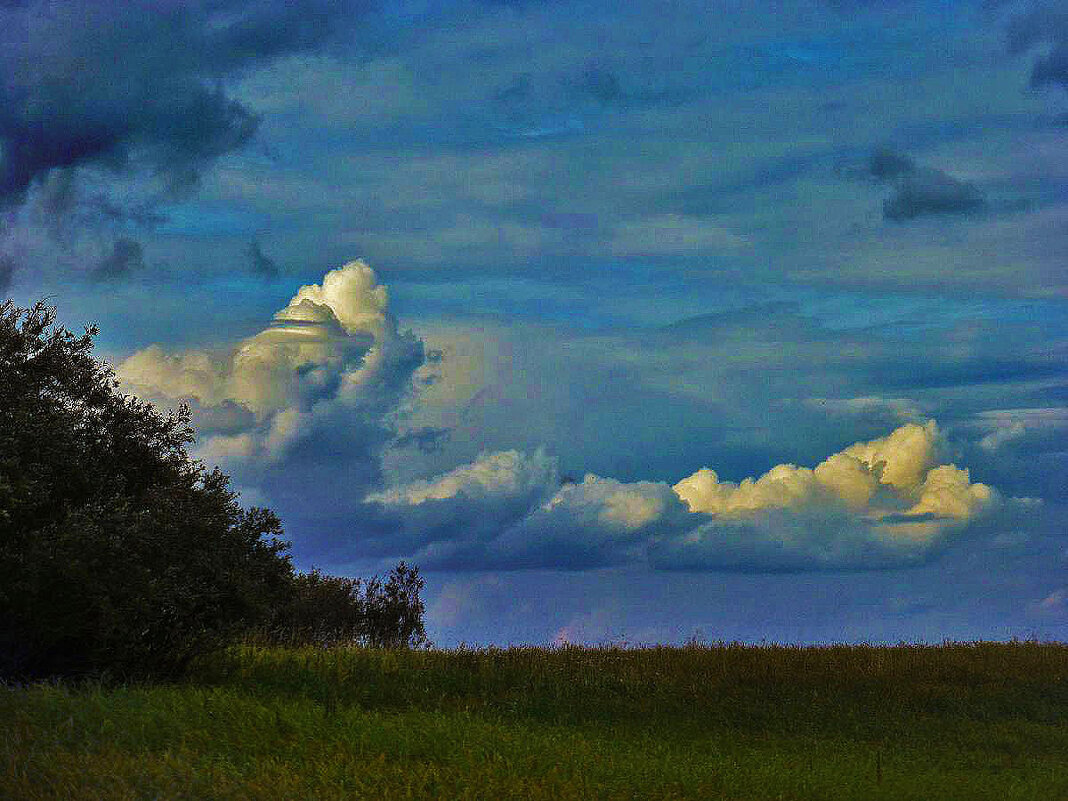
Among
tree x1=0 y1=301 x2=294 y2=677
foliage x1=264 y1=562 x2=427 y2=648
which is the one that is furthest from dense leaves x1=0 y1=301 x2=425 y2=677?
foliage x1=264 y1=562 x2=427 y2=648

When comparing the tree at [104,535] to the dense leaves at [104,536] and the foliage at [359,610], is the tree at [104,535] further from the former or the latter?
the foliage at [359,610]

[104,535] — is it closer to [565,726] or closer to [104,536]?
[104,536]

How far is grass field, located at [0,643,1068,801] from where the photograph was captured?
46.6ft

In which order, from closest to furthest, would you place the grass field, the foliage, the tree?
the grass field < the tree < the foliage

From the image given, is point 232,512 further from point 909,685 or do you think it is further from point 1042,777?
point 909,685

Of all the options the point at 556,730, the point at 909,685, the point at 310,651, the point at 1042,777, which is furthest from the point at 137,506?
the point at 909,685

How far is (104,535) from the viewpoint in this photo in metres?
21.9

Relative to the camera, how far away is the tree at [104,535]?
859 inches

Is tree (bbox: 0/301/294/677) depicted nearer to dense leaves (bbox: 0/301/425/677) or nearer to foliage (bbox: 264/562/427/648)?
dense leaves (bbox: 0/301/425/677)

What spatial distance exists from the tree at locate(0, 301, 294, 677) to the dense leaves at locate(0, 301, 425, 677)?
0.10 ft

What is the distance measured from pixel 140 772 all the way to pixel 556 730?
12260 mm

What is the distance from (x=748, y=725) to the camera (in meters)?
27.8

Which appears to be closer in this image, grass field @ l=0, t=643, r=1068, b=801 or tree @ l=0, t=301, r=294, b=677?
grass field @ l=0, t=643, r=1068, b=801

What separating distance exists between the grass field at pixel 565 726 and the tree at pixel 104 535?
1.76 meters
